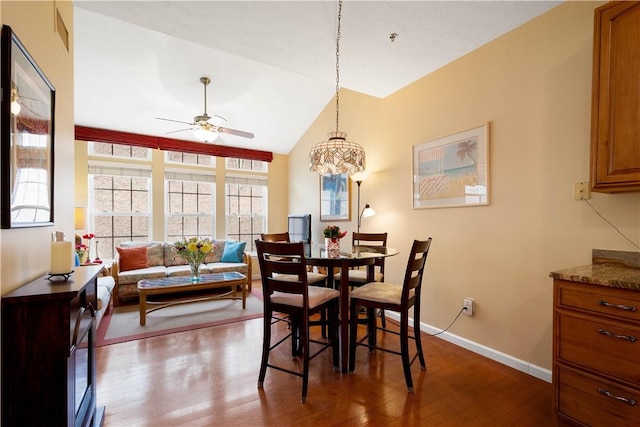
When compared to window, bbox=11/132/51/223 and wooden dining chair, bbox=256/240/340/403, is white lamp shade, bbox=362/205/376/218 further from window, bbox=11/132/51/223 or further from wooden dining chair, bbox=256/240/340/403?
window, bbox=11/132/51/223

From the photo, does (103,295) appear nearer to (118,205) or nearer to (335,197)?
(118,205)

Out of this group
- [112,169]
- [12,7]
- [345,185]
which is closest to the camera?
[12,7]

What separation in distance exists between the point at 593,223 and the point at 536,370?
112 centimetres

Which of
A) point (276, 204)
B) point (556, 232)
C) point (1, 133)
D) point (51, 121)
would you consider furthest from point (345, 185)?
point (1, 133)

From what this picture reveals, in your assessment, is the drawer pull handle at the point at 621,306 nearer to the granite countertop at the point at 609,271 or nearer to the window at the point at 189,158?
the granite countertop at the point at 609,271

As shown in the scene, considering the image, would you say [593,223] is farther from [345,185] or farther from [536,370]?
[345,185]

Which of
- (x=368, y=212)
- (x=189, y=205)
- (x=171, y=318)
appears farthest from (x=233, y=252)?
(x=368, y=212)

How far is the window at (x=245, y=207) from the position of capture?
18.6 feet

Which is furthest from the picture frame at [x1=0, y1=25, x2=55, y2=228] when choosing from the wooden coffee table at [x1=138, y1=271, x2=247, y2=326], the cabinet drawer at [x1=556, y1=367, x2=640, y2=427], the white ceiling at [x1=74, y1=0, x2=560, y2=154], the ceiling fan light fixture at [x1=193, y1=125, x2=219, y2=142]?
the cabinet drawer at [x1=556, y1=367, x2=640, y2=427]

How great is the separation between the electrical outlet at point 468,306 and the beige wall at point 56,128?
295cm

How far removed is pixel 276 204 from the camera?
6039 millimetres

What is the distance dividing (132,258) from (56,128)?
127 inches

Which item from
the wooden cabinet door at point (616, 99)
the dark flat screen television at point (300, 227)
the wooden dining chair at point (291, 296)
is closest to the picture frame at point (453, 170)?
the wooden cabinet door at point (616, 99)

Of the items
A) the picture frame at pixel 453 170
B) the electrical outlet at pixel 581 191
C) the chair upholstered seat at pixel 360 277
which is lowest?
the chair upholstered seat at pixel 360 277
